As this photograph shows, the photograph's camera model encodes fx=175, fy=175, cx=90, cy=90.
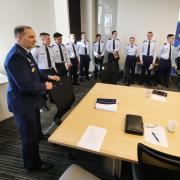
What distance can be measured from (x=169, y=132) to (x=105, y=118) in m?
0.66

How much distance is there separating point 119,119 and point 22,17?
319cm

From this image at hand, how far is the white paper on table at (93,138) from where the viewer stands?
153 cm

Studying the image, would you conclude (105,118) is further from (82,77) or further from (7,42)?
(82,77)

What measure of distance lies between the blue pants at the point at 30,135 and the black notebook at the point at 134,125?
3.36 ft

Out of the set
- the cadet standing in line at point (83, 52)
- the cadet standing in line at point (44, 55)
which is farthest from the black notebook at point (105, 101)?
the cadet standing in line at point (83, 52)

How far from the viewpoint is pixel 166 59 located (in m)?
5.18

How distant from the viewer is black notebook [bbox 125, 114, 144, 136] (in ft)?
5.54

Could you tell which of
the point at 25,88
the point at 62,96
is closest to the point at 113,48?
the point at 62,96

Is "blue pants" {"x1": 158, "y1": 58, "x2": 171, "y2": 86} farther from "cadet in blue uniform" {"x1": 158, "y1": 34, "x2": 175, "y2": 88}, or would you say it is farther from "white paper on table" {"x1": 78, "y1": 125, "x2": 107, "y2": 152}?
"white paper on table" {"x1": 78, "y1": 125, "x2": 107, "y2": 152}

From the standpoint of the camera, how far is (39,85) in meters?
1.84

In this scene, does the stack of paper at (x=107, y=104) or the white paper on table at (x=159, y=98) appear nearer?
the stack of paper at (x=107, y=104)

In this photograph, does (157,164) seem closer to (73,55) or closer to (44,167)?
(44,167)

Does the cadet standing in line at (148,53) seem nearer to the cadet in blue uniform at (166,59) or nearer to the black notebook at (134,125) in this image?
the cadet in blue uniform at (166,59)

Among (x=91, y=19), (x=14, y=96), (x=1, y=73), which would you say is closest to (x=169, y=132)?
(x=14, y=96)
